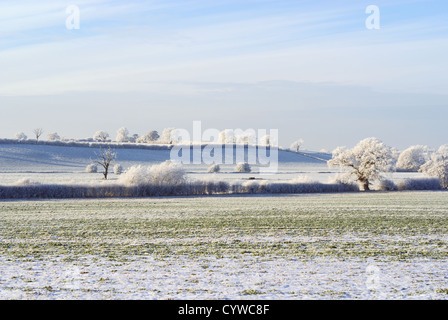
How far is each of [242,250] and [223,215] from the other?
1216cm

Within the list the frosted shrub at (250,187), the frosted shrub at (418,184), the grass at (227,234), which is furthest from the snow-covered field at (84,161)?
the grass at (227,234)

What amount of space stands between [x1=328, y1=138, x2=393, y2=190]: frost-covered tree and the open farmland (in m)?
32.9

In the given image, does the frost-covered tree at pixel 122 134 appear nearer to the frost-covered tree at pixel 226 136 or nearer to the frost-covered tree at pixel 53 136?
the frost-covered tree at pixel 53 136

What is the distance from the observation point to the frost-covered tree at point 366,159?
5686 cm

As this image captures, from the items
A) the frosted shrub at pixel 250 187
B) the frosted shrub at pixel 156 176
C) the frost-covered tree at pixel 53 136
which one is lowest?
the frosted shrub at pixel 250 187

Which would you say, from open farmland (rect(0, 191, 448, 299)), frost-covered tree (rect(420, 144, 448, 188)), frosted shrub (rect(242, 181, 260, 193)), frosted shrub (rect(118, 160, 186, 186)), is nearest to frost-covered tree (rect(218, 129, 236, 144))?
frost-covered tree (rect(420, 144, 448, 188))

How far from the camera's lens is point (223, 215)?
2784cm

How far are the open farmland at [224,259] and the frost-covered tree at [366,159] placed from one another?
3292cm

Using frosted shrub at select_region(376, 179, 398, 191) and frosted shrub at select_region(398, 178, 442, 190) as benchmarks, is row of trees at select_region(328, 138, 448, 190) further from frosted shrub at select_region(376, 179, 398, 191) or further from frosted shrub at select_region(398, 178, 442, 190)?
frosted shrub at select_region(398, 178, 442, 190)

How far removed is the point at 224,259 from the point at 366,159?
45390 millimetres

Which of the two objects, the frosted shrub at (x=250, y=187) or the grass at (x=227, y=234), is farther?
the frosted shrub at (x=250, y=187)

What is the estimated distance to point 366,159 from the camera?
56.9 m

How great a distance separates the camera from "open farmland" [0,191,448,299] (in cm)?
1062
